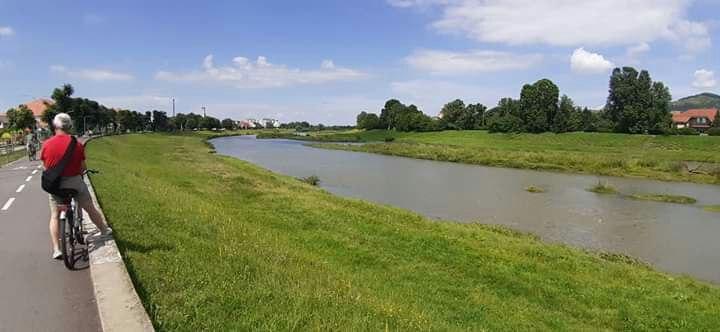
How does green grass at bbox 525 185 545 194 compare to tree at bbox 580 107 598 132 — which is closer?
green grass at bbox 525 185 545 194

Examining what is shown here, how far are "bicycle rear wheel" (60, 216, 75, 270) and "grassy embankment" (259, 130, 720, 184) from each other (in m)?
52.5

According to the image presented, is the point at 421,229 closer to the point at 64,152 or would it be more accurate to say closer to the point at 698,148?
the point at 64,152

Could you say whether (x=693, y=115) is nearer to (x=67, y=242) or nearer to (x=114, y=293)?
(x=67, y=242)

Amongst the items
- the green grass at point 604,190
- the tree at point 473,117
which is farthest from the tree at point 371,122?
the green grass at point 604,190

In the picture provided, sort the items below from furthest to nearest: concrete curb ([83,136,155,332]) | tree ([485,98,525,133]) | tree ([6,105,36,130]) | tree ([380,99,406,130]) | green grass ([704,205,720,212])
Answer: tree ([380,99,406,130])
tree ([485,98,525,133])
tree ([6,105,36,130])
green grass ([704,205,720,212])
concrete curb ([83,136,155,332])

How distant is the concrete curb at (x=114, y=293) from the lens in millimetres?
4977

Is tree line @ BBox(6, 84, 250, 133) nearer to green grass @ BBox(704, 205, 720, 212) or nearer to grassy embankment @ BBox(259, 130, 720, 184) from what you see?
green grass @ BBox(704, 205, 720, 212)

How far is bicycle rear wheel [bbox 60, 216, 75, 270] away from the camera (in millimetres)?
7284

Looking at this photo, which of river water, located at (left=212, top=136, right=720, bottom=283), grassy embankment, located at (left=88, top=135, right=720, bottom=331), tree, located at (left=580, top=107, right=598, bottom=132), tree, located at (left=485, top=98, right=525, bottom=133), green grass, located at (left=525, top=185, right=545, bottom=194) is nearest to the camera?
grassy embankment, located at (left=88, top=135, right=720, bottom=331)

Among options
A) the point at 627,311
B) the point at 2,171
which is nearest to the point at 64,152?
the point at 627,311

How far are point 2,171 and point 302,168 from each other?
29369mm

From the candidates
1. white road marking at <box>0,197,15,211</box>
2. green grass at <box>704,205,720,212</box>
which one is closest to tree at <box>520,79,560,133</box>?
green grass at <box>704,205,720,212</box>

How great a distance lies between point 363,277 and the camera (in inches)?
422

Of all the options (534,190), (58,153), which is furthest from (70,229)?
(534,190)
